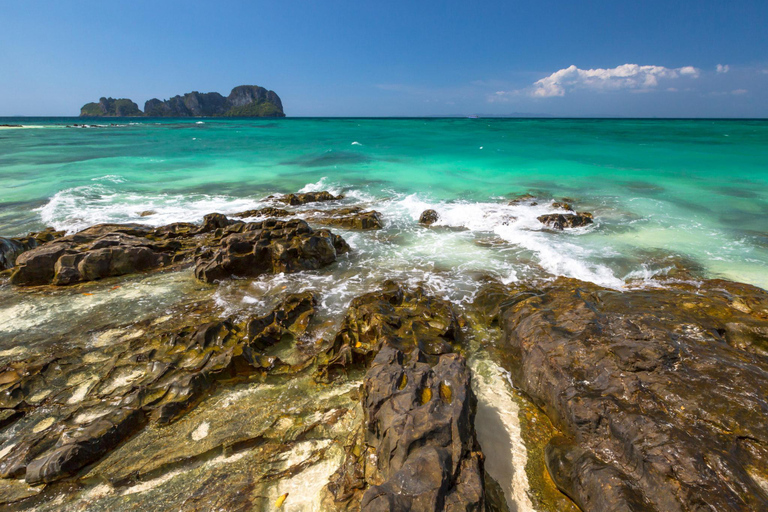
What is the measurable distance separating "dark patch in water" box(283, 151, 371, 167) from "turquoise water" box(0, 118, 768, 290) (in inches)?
7.0

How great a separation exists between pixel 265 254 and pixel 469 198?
1259cm

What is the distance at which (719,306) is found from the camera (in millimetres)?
5906

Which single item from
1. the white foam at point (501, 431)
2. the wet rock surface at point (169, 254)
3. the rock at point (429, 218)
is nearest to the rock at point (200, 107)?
the rock at point (429, 218)

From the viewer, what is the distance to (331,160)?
31.5 meters

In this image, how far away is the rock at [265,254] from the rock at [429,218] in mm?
4871

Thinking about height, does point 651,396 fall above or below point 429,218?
above

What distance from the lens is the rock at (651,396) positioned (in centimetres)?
314

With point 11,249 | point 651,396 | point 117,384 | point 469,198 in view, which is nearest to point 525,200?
point 469,198

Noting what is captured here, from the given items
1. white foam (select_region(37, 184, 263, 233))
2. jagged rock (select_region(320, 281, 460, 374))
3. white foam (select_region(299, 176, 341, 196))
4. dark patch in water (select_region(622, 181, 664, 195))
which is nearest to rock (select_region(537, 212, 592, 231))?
jagged rock (select_region(320, 281, 460, 374))

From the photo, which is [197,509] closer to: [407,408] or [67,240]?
[407,408]

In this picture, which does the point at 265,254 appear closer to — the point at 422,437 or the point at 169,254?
the point at 169,254

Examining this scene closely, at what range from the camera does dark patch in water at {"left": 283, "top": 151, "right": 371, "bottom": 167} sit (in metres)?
29.9

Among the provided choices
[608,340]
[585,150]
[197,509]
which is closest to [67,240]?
[197,509]

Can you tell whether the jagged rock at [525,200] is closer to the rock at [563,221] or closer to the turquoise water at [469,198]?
the turquoise water at [469,198]
